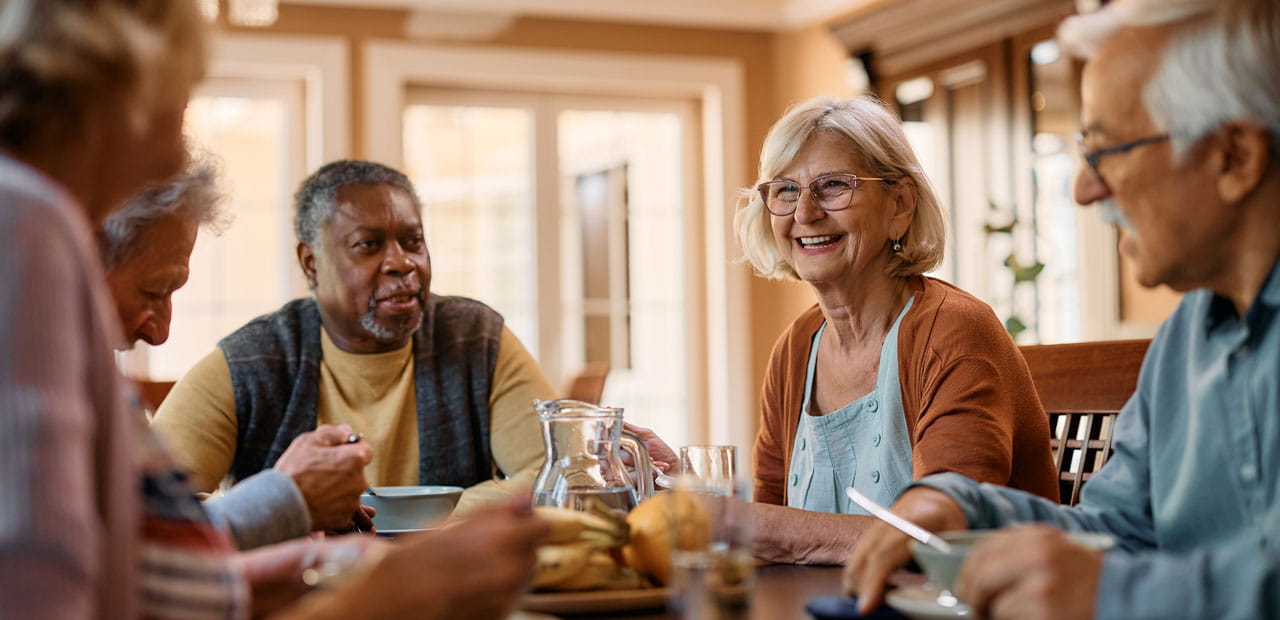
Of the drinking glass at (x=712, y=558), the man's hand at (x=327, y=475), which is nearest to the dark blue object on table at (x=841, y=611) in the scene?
the drinking glass at (x=712, y=558)

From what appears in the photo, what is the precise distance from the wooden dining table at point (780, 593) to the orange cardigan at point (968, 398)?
13.6 inches

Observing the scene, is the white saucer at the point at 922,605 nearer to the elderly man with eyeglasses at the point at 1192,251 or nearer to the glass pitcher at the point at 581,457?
the elderly man with eyeglasses at the point at 1192,251

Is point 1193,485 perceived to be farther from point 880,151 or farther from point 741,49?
point 741,49

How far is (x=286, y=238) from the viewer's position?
18.3 feet

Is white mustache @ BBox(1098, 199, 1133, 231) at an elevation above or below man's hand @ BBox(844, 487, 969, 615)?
above

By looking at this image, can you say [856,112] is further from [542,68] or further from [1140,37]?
[542,68]

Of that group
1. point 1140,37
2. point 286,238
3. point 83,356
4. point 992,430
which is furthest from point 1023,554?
point 286,238

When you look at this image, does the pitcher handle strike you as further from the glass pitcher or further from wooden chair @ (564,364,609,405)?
wooden chair @ (564,364,609,405)

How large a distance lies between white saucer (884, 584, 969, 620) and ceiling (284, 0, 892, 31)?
4799mm

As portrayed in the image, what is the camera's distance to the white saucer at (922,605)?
96cm

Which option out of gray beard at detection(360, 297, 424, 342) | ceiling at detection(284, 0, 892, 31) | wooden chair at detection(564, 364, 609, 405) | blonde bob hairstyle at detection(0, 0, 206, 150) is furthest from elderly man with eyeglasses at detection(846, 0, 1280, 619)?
ceiling at detection(284, 0, 892, 31)

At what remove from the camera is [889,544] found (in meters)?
1.09

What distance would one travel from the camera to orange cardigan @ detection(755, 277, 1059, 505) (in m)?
1.61

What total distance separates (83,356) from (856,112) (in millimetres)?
1604
